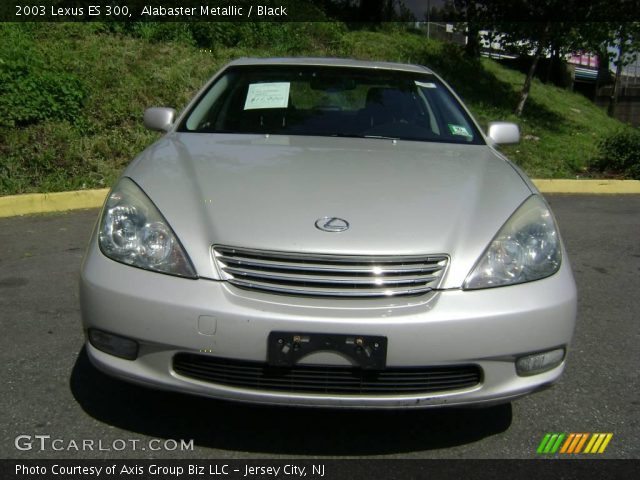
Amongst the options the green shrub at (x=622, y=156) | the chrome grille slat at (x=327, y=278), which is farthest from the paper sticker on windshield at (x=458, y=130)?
the green shrub at (x=622, y=156)

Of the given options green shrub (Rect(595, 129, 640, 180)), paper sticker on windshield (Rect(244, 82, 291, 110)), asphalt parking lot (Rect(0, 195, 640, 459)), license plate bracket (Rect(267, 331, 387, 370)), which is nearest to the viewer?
license plate bracket (Rect(267, 331, 387, 370))

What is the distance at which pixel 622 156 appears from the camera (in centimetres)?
923

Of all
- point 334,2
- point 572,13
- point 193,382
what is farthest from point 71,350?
point 334,2

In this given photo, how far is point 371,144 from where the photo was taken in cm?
328

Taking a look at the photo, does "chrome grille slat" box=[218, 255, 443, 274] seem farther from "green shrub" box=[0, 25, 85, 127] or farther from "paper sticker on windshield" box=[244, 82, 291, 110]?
"green shrub" box=[0, 25, 85, 127]

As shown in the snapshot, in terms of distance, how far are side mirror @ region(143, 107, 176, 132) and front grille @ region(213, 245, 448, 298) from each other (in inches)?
60.0

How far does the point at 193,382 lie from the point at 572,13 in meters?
10.8

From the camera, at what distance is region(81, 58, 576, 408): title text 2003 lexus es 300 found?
83.6 inches

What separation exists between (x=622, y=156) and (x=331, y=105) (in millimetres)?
6785

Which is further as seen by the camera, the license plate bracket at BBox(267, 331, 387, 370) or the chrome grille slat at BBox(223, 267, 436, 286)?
the chrome grille slat at BBox(223, 267, 436, 286)

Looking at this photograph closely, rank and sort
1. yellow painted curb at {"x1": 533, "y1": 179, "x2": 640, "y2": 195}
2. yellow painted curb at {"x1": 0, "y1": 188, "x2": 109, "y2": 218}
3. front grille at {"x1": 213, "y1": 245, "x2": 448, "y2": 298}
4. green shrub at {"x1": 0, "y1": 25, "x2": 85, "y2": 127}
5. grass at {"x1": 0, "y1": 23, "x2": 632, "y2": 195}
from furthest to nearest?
yellow painted curb at {"x1": 533, "y1": 179, "x2": 640, "y2": 195} → green shrub at {"x1": 0, "y1": 25, "x2": 85, "y2": 127} → grass at {"x1": 0, "y1": 23, "x2": 632, "y2": 195} → yellow painted curb at {"x1": 0, "y1": 188, "x2": 109, "y2": 218} → front grille at {"x1": 213, "y1": 245, "x2": 448, "y2": 298}

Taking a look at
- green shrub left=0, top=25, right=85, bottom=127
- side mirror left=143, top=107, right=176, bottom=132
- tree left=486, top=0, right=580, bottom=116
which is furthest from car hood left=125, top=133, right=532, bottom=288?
tree left=486, top=0, right=580, bottom=116
